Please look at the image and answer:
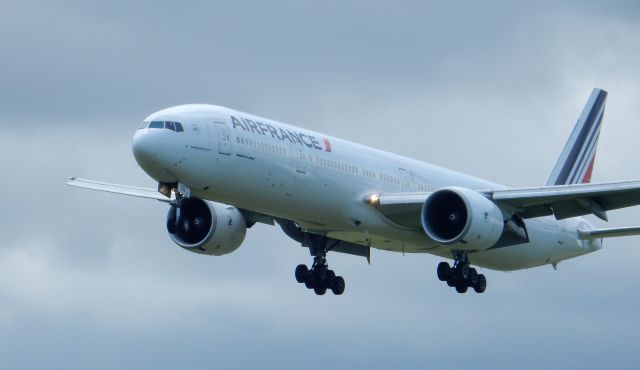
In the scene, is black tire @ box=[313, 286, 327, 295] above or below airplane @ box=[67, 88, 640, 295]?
below

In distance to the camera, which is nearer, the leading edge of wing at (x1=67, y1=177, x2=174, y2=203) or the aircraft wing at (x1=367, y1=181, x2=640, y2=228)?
the aircraft wing at (x1=367, y1=181, x2=640, y2=228)

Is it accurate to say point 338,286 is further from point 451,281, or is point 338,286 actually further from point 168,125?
point 168,125

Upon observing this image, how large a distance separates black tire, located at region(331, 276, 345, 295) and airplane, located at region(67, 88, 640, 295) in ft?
0.17

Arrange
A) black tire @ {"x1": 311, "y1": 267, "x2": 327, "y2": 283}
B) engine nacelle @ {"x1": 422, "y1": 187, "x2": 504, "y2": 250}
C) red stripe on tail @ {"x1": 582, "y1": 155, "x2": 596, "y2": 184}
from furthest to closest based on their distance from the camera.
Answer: red stripe on tail @ {"x1": 582, "y1": 155, "x2": 596, "y2": 184}
black tire @ {"x1": 311, "y1": 267, "x2": 327, "y2": 283}
engine nacelle @ {"x1": 422, "y1": 187, "x2": 504, "y2": 250}

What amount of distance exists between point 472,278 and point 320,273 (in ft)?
19.3

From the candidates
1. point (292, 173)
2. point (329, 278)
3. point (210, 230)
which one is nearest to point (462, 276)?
point (329, 278)

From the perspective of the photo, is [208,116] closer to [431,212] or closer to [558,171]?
[431,212]

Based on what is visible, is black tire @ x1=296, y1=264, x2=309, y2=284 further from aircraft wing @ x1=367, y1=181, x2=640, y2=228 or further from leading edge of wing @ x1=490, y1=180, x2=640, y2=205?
leading edge of wing @ x1=490, y1=180, x2=640, y2=205

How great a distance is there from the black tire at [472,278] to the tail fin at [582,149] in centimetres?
1134

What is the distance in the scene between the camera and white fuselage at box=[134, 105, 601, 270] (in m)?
51.9

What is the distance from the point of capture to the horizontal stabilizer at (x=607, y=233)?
205 feet

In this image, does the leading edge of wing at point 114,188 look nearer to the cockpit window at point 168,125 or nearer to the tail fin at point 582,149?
the cockpit window at point 168,125

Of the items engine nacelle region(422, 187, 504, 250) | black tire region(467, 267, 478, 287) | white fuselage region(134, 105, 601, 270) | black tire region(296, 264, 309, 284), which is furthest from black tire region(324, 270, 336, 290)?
engine nacelle region(422, 187, 504, 250)

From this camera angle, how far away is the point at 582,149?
244ft
